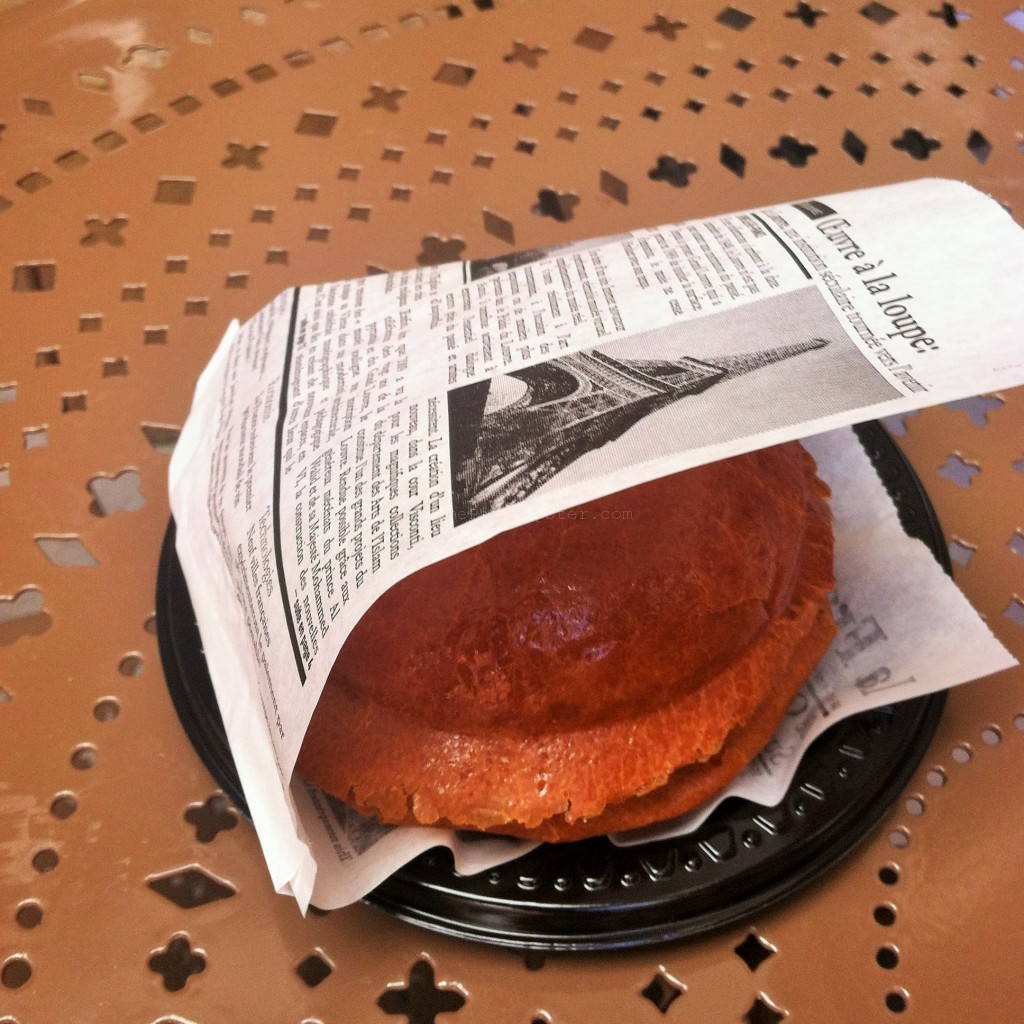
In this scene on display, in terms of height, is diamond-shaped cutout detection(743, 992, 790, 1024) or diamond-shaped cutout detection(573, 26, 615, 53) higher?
diamond-shaped cutout detection(573, 26, 615, 53)

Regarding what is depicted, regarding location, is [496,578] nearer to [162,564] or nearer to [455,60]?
[162,564]

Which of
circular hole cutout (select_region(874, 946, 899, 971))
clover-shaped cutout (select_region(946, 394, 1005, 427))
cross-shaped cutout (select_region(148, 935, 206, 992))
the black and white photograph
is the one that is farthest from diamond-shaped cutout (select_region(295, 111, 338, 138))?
circular hole cutout (select_region(874, 946, 899, 971))

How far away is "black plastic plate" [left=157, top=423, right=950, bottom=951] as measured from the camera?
20.4 inches

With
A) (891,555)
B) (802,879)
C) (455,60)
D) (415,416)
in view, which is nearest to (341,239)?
(455,60)

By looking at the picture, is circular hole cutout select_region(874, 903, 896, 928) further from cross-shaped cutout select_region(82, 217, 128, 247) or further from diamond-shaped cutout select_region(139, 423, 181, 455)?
cross-shaped cutout select_region(82, 217, 128, 247)

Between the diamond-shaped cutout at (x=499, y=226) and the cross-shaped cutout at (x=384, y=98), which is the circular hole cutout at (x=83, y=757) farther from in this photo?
the cross-shaped cutout at (x=384, y=98)

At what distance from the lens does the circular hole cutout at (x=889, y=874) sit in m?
0.54

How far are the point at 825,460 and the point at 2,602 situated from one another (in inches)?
25.3

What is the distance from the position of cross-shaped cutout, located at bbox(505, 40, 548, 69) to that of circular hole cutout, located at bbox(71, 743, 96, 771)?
0.84m

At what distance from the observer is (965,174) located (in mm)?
918

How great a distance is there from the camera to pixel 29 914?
534mm

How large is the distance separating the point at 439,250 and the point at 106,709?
20.5 inches

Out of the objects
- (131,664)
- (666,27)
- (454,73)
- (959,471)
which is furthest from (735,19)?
(131,664)

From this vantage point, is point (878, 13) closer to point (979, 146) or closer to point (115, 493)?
point (979, 146)
